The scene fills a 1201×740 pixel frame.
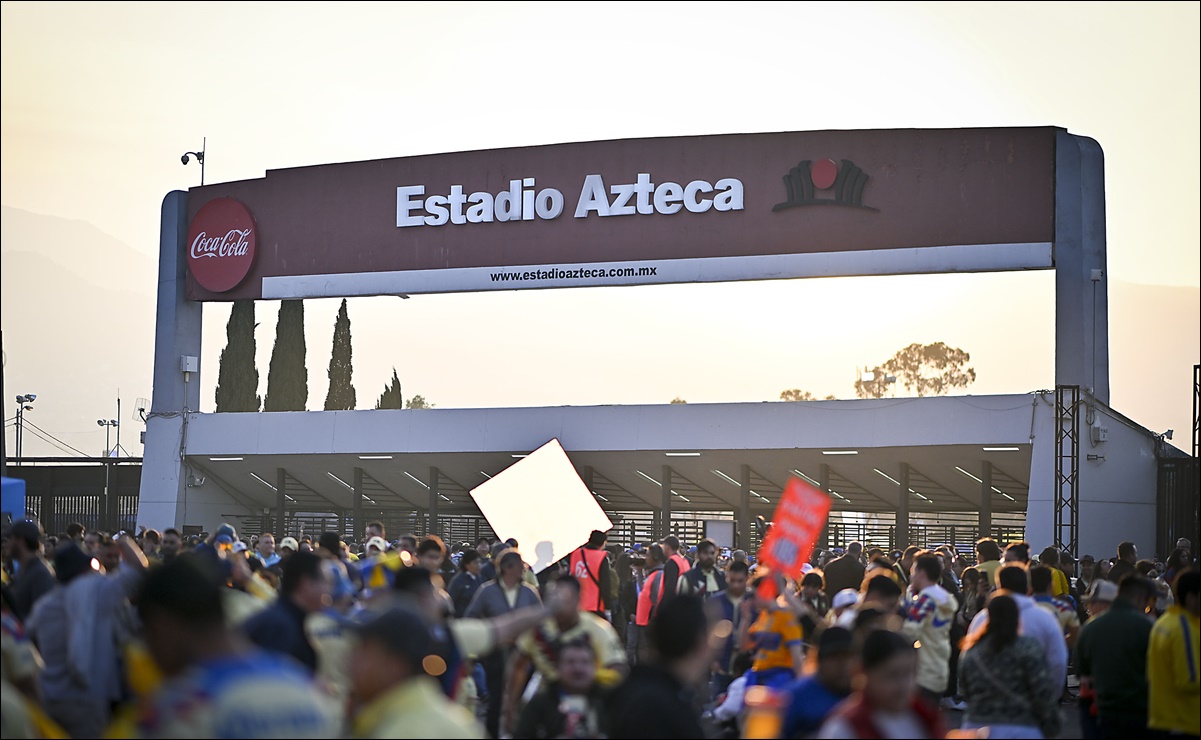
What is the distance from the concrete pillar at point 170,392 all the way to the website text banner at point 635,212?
1.71 ft

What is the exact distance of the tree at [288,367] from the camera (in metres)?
62.8

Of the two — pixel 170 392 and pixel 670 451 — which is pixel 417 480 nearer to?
pixel 170 392

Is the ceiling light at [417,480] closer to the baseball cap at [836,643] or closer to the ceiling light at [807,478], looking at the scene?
the ceiling light at [807,478]

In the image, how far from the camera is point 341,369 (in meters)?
73.4

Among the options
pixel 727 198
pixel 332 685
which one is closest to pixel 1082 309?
pixel 727 198

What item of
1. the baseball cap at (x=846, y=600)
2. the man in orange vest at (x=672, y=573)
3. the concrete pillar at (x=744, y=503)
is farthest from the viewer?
the concrete pillar at (x=744, y=503)

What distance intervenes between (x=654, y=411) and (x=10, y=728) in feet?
85.9

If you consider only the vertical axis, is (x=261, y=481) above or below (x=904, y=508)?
above

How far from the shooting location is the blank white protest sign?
1495 centimetres

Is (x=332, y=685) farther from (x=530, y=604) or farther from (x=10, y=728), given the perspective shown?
(x=530, y=604)

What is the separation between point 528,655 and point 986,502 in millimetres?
23325

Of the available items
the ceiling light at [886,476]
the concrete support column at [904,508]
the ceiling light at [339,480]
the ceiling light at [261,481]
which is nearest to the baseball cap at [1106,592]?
the concrete support column at [904,508]

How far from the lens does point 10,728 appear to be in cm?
683

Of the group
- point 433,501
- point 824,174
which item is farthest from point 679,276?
point 433,501
